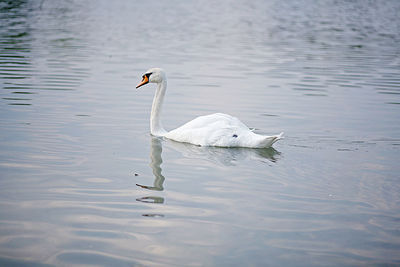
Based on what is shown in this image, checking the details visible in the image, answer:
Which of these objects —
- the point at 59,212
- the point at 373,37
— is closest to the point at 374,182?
the point at 59,212

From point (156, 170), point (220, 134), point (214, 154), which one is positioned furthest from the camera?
point (220, 134)

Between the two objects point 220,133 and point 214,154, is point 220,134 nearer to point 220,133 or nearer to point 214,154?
point 220,133

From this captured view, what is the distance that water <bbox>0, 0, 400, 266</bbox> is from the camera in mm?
5820

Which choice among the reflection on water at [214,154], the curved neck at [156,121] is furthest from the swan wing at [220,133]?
the curved neck at [156,121]

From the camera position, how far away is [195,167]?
8641 millimetres

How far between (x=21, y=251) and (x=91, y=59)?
15522 mm

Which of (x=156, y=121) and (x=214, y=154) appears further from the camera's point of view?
(x=156, y=121)

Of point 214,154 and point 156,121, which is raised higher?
point 156,121

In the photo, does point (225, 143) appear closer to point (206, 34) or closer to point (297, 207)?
point (297, 207)

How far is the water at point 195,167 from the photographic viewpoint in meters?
5.82

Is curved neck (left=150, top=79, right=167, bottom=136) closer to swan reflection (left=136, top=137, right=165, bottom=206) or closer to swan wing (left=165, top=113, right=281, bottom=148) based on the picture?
swan reflection (left=136, top=137, right=165, bottom=206)

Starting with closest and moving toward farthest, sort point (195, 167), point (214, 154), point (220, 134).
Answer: point (195, 167)
point (214, 154)
point (220, 134)

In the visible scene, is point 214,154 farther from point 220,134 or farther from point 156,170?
point 156,170

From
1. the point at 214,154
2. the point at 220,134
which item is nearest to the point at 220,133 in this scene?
the point at 220,134
